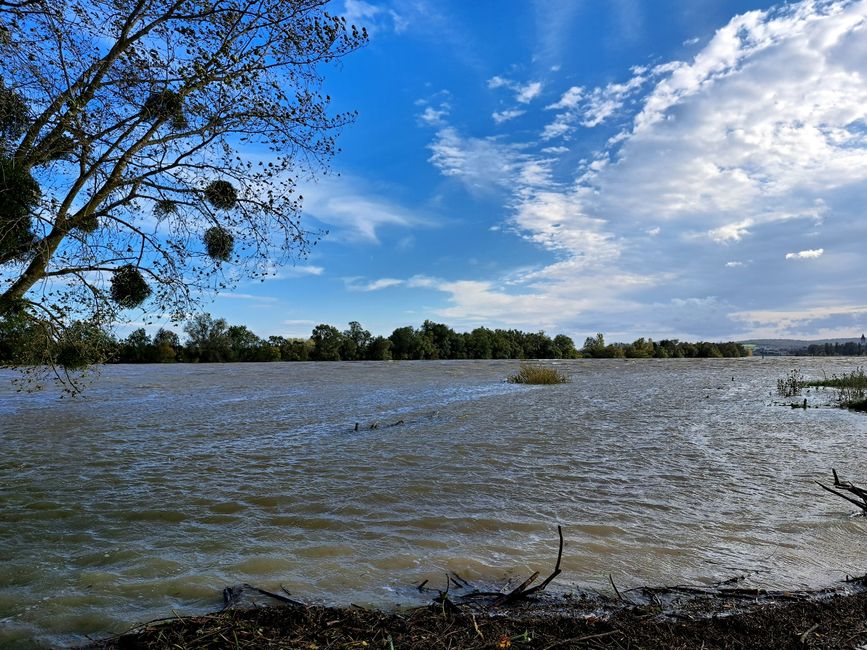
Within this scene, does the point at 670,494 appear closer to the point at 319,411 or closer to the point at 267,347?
the point at 319,411

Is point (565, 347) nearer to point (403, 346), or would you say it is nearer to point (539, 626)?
point (403, 346)

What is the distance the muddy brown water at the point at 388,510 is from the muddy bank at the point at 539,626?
581mm

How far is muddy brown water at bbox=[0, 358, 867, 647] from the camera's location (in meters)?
4.68

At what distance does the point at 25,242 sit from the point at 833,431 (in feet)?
63.8

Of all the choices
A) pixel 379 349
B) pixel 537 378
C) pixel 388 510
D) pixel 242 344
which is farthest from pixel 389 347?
pixel 388 510

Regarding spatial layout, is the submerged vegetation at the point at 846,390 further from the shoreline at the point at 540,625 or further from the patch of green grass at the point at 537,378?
the shoreline at the point at 540,625

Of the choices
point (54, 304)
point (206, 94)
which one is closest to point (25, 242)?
point (54, 304)

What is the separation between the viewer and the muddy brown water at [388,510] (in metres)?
4.68

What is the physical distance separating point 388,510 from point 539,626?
385 centimetres

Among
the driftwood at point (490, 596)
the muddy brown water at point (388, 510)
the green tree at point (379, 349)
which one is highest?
the green tree at point (379, 349)

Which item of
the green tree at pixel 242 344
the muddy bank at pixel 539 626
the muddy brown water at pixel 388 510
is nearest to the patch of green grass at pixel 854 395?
the muddy brown water at pixel 388 510

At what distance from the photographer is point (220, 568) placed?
4.96 meters

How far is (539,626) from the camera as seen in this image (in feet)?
11.5

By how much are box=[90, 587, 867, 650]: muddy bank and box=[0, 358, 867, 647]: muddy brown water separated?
0.58 meters
